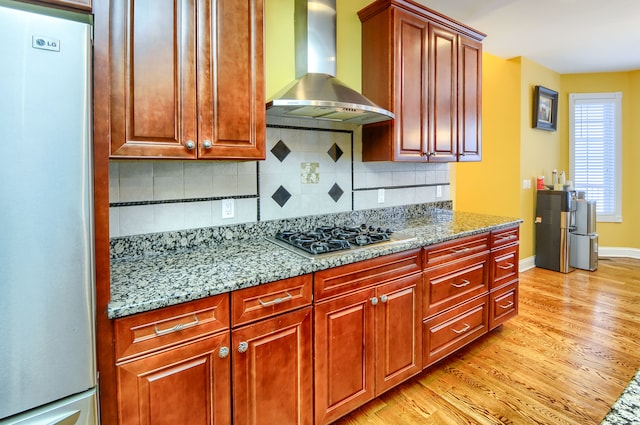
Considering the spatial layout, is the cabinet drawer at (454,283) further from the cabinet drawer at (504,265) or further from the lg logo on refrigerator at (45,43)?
the lg logo on refrigerator at (45,43)

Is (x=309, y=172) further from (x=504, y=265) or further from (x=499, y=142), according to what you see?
(x=499, y=142)

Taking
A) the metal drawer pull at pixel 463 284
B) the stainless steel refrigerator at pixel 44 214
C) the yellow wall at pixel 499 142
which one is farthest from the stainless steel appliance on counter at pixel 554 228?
the stainless steel refrigerator at pixel 44 214

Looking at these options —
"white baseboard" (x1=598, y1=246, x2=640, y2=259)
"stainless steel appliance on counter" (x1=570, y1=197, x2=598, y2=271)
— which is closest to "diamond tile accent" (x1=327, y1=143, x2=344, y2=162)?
"stainless steel appliance on counter" (x1=570, y1=197, x2=598, y2=271)

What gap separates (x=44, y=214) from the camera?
89 centimetres

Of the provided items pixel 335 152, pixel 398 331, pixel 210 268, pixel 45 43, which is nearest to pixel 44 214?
pixel 45 43

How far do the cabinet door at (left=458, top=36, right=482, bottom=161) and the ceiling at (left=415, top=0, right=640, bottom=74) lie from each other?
1.34 ft

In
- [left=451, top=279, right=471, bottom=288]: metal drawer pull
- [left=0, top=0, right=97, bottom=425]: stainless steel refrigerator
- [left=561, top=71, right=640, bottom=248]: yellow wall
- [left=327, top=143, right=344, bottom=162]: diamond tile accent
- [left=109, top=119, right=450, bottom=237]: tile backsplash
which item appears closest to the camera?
[left=0, top=0, right=97, bottom=425]: stainless steel refrigerator

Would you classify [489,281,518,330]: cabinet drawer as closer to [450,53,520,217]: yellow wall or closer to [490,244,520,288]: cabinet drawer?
[490,244,520,288]: cabinet drawer

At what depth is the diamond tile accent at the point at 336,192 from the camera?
7.88ft

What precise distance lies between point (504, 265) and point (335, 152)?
1587mm

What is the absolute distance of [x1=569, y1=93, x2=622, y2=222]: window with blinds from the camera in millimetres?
4910

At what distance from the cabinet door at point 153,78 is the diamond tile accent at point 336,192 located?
114 centimetres

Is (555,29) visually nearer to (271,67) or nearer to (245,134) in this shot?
(271,67)

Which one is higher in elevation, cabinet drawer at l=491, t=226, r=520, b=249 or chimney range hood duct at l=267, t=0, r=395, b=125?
chimney range hood duct at l=267, t=0, r=395, b=125
